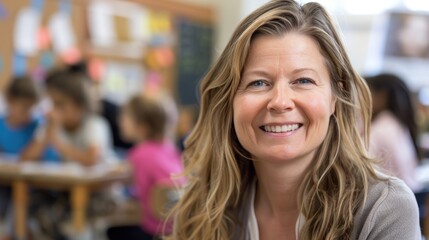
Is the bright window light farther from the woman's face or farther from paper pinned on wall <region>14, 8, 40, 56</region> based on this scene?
the woman's face

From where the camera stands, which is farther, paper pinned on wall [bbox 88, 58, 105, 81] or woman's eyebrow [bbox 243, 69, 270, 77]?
paper pinned on wall [bbox 88, 58, 105, 81]

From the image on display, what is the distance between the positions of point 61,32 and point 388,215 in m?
4.76

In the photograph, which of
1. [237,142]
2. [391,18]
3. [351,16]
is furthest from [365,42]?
[237,142]

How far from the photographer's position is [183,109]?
714 cm

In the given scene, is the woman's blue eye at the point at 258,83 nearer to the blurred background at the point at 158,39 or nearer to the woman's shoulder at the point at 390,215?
the woman's shoulder at the point at 390,215

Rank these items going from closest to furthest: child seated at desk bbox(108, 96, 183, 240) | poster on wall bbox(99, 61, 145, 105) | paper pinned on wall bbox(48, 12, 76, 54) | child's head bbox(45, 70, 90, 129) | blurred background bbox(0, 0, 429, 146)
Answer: child seated at desk bbox(108, 96, 183, 240) → child's head bbox(45, 70, 90, 129) → blurred background bbox(0, 0, 429, 146) → paper pinned on wall bbox(48, 12, 76, 54) → poster on wall bbox(99, 61, 145, 105)

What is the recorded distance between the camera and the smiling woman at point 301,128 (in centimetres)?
122

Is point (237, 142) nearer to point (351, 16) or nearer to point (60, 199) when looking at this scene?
point (60, 199)

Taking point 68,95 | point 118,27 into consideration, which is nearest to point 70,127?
point 68,95

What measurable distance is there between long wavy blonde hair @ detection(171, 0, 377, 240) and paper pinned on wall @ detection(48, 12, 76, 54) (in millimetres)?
4245

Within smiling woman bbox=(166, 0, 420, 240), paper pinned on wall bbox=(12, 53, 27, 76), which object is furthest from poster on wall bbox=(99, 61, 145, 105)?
smiling woman bbox=(166, 0, 420, 240)

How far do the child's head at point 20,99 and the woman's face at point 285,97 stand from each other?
3085 millimetres

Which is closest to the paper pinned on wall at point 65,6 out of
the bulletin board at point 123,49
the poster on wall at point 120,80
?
the bulletin board at point 123,49

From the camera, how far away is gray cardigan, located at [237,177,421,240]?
117 centimetres
